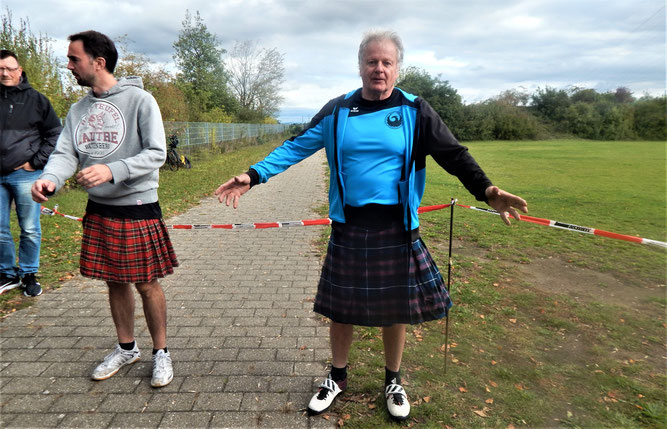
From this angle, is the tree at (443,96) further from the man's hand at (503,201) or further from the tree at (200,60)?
the man's hand at (503,201)

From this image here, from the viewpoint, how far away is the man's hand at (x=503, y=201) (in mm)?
2072

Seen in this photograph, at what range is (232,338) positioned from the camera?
344 centimetres

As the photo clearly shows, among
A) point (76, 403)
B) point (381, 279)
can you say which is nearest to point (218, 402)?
point (76, 403)

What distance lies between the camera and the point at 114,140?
2.48 metres

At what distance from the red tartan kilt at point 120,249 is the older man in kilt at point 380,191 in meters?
0.64

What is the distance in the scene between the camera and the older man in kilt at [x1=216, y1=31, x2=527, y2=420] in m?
2.25

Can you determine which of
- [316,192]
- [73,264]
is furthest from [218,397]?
[316,192]

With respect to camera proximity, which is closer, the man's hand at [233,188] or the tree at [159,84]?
the man's hand at [233,188]

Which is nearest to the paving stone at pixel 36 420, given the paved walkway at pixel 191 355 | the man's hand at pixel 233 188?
the paved walkway at pixel 191 355

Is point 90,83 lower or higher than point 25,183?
higher

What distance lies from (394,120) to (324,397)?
1716 mm

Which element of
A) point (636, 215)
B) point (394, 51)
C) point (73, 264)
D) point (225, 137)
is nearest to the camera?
point (394, 51)

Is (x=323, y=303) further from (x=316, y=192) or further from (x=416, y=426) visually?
(x=316, y=192)

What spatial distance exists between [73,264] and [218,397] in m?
3.61
